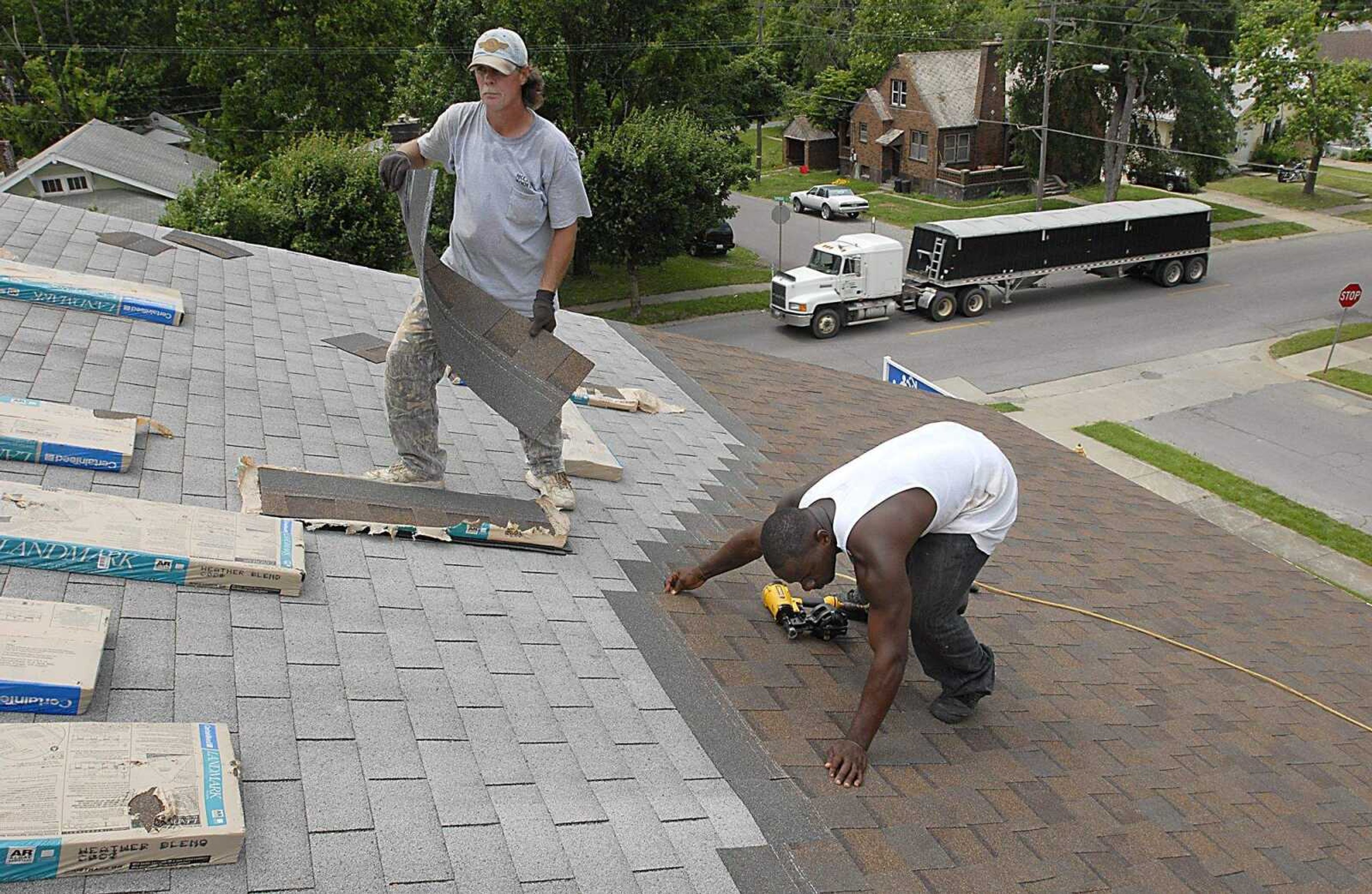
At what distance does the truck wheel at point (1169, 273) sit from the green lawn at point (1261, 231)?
7.54m

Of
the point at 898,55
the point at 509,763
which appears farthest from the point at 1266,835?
the point at 898,55

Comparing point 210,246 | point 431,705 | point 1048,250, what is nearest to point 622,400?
point 210,246

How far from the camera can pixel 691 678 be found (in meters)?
4.41

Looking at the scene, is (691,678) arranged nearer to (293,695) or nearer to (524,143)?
(293,695)

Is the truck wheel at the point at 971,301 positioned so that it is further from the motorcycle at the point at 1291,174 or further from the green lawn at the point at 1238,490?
the motorcycle at the point at 1291,174

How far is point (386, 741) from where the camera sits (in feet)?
11.1

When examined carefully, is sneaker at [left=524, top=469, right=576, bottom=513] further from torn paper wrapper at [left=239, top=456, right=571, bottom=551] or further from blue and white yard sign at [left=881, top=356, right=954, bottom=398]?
blue and white yard sign at [left=881, top=356, right=954, bottom=398]

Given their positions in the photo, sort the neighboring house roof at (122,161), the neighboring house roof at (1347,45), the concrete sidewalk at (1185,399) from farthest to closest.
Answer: the neighboring house roof at (1347,45), the neighboring house roof at (122,161), the concrete sidewalk at (1185,399)

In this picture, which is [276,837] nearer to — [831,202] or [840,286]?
[840,286]

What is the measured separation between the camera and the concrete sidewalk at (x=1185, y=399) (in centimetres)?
1572

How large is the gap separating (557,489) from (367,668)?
2127mm

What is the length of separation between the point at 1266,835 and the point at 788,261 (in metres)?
30.8

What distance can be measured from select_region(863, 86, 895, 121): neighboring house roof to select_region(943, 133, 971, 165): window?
3690mm

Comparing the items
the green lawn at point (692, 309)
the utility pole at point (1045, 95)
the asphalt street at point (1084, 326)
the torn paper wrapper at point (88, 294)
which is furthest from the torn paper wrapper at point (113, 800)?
the utility pole at point (1045, 95)
